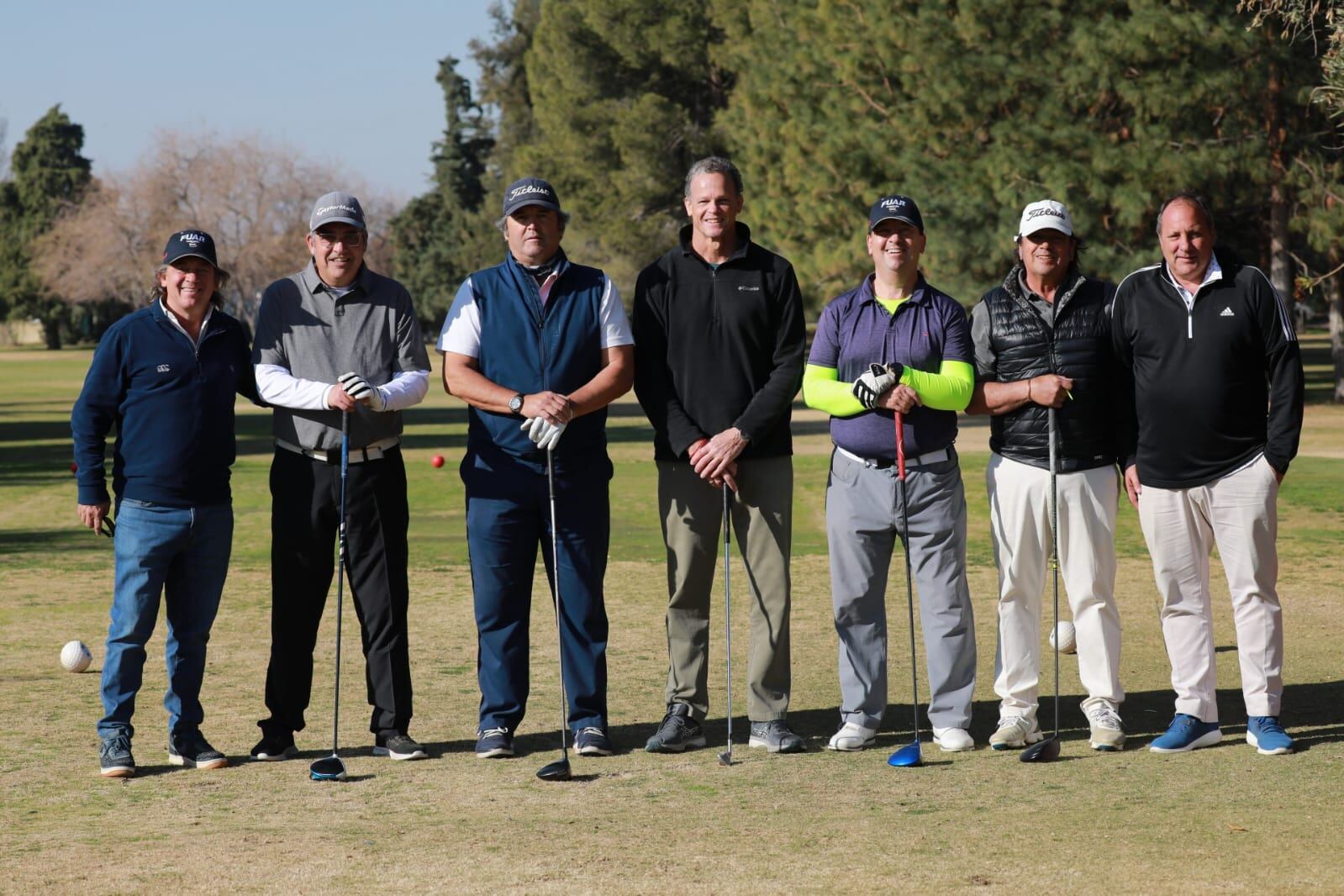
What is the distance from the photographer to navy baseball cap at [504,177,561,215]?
647cm

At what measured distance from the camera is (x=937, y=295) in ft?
21.9

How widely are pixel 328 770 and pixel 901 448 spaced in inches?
97.8

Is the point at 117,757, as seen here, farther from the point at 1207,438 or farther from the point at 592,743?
the point at 1207,438

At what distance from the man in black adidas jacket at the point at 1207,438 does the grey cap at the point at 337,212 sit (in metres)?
3.01

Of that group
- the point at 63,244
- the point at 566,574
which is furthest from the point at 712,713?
the point at 63,244

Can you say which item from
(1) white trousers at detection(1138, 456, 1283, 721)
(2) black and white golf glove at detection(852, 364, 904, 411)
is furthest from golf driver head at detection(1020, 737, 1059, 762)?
(2) black and white golf glove at detection(852, 364, 904, 411)

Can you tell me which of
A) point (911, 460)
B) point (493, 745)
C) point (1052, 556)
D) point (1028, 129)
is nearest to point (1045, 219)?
point (911, 460)

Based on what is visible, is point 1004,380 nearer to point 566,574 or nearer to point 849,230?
point 566,574

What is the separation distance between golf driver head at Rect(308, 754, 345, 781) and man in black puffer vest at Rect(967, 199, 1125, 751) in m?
2.51

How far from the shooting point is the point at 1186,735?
252 inches

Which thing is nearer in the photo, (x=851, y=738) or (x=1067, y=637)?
(x=851, y=738)

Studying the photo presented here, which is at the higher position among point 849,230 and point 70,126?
point 70,126

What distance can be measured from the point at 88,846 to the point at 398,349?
226 cm

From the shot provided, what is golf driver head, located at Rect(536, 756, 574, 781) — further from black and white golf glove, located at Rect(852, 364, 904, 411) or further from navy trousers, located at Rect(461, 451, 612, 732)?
black and white golf glove, located at Rect(852, 364, 904, 411)
